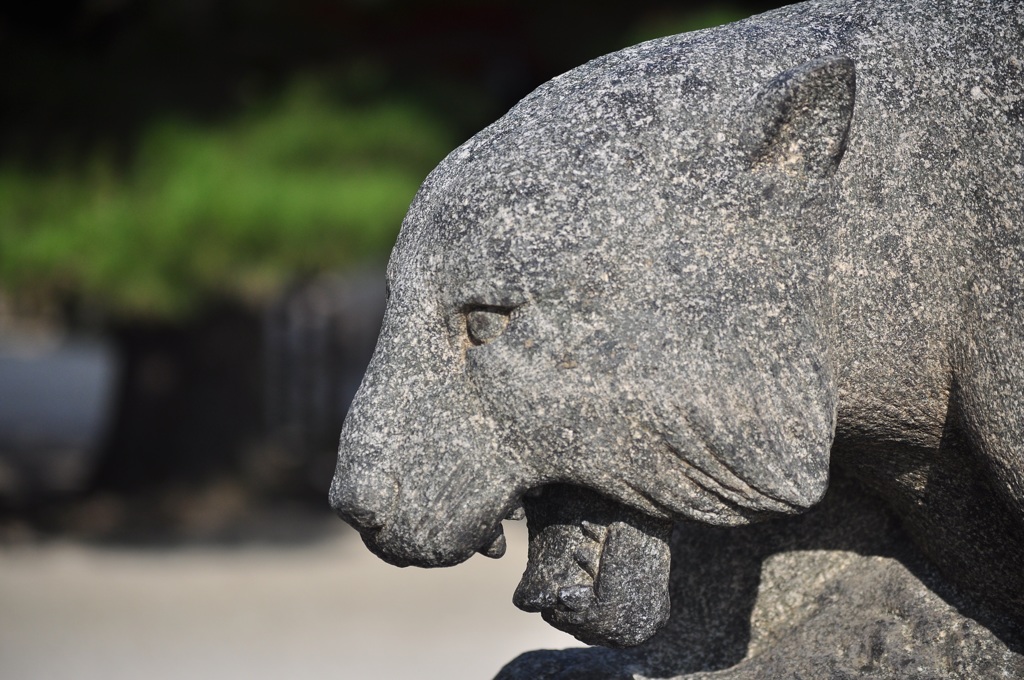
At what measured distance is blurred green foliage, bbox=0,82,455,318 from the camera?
3.64 metres

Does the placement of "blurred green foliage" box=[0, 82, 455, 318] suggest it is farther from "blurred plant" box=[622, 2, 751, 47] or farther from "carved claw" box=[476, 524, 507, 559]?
"carved claw" box=[476, 524, 507, 559]

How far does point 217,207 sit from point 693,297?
118 inches

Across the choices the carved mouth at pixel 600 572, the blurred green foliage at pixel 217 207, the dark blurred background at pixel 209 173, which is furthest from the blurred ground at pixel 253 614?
the carved mouth at pixel 600 572

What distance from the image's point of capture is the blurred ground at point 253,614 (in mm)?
3340

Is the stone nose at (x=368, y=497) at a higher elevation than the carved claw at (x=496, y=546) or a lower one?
higher

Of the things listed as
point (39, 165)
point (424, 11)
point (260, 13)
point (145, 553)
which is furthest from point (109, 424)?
point (424, 11)

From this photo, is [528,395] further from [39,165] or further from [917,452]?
[39,165]

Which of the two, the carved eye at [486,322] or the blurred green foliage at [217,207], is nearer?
the carved eye at [486,322]

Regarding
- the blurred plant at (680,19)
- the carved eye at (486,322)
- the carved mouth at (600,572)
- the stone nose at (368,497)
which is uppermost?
the blurred plant at (680,19)

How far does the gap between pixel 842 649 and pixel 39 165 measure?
3.52m

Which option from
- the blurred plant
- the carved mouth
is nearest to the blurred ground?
the blurred plant

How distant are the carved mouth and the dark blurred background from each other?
100 inches

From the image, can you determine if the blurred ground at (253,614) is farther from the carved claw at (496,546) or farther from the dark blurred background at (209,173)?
the carved claw at (496,546)

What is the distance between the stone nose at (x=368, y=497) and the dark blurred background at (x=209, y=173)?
262 centimetres
